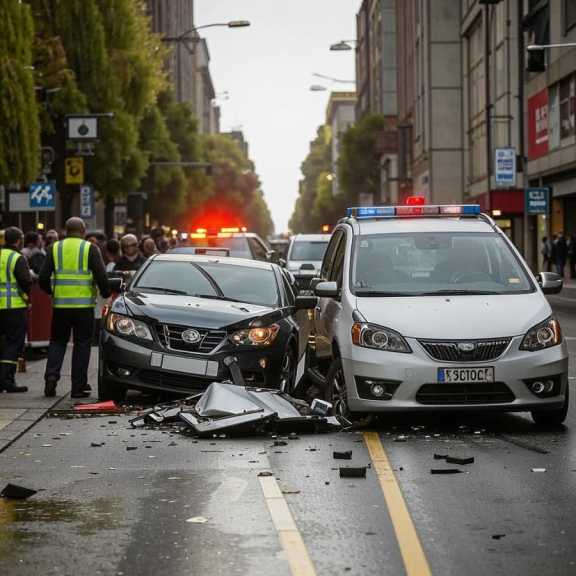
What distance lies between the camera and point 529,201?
45219mm

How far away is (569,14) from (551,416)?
37896 millimetres

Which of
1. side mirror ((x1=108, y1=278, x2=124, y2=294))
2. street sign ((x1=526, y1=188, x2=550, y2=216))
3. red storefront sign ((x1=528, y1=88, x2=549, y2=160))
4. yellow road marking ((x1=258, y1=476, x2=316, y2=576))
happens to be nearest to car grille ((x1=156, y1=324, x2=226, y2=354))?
side mirror ((x1=108, y1=278, x2=124, y2=294))

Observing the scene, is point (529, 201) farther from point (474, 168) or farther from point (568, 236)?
point (474, 168)

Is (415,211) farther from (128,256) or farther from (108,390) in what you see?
(128,256)

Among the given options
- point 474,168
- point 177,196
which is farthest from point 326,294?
point 177,196

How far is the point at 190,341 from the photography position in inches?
469

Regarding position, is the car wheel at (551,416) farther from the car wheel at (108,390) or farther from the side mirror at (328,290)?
the car wheel at (108,390)

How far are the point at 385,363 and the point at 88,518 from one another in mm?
3509

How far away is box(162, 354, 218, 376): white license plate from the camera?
11789 mm

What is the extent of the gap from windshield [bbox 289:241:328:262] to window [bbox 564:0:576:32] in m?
18.2


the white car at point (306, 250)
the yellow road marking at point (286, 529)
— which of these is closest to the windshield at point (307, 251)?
the white car at point (306, 250)

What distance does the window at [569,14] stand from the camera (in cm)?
→ 4556

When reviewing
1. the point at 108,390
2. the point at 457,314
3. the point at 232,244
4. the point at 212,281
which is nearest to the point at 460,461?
the point at 457,314

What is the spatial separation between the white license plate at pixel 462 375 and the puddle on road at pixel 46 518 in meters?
3.19
